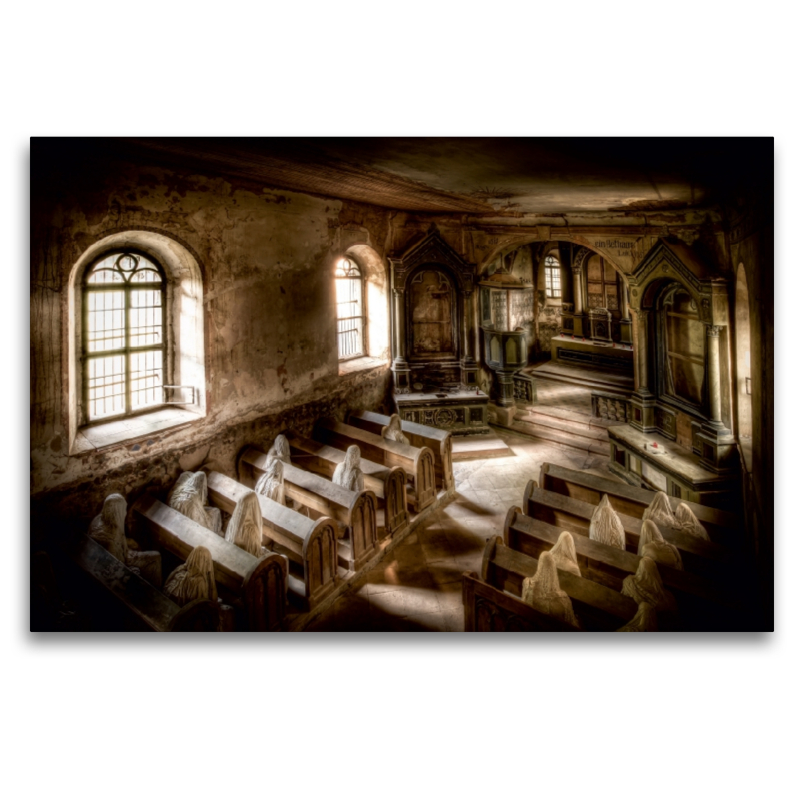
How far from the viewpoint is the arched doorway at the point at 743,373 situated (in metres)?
4.56

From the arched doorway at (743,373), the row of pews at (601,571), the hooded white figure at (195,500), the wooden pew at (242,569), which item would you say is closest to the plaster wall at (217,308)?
the hooded white figure at (195,500)

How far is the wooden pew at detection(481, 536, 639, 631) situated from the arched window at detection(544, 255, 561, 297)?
35.5ft

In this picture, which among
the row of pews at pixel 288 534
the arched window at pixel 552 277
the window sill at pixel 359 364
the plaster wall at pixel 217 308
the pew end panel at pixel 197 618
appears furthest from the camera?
the arched window at pixel 552 277

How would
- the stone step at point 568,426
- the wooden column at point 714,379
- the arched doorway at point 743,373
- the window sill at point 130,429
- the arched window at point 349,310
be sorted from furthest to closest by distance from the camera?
the arched window at point 349,310
the stone step at point 568,426
the wooden column at point 714,379
the arched doorway at point 743,373
the window sill at point 130,429

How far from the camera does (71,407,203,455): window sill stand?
4.29m

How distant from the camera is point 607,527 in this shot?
416 centimetres

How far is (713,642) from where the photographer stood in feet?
11.3

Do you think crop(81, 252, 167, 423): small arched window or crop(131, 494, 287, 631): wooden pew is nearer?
crop(131, 494, 287, 631): wooden pew

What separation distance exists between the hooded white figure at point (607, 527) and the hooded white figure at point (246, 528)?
2552mm

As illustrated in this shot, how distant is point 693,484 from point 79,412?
524 cm

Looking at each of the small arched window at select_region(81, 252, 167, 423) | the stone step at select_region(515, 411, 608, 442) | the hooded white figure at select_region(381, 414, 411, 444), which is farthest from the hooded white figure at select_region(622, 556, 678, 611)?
the small arched window at select_region(81, 252, 167, 423)

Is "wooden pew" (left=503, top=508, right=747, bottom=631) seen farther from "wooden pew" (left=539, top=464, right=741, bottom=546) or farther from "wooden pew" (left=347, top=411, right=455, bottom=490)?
"wooden pew" (left=347, top=411, right=455, bottom=490)

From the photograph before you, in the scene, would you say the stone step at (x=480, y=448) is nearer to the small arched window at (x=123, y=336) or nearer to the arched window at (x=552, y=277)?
the small arched window at (x=123, y=336)

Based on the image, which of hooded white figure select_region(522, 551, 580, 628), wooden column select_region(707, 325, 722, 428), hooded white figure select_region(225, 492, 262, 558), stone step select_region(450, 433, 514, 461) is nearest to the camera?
hooded white figure select_region(522, 551, 580, 628)
